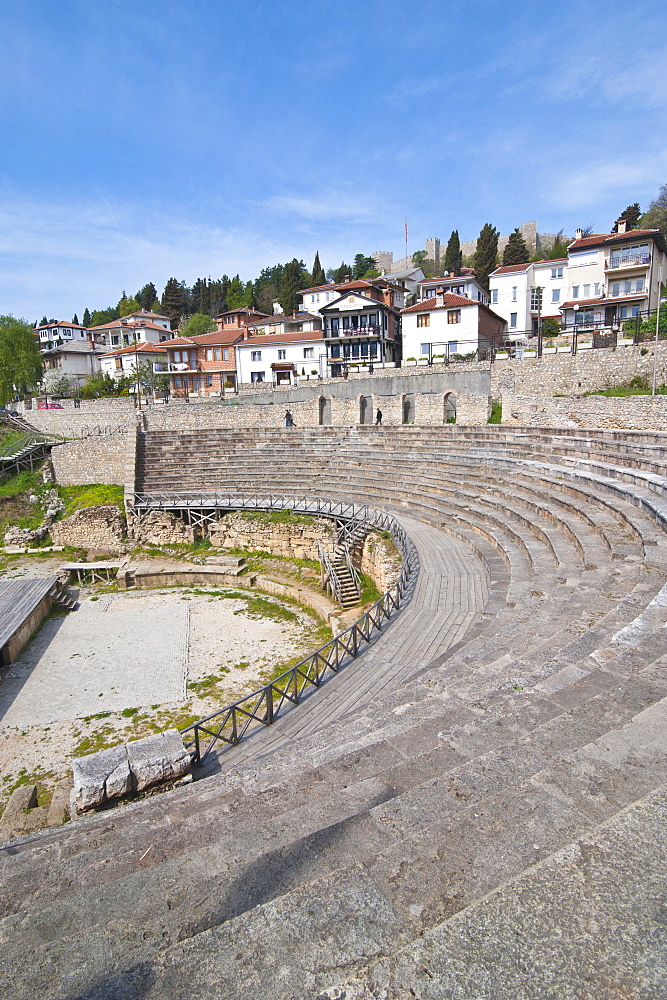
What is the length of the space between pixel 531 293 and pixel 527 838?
4553 centimetres

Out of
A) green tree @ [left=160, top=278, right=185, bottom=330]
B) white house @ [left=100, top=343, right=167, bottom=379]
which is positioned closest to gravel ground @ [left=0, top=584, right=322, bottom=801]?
white house @ [left=100, top=343, right=167, bottom=379]

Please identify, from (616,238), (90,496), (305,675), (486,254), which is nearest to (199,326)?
(486,254)

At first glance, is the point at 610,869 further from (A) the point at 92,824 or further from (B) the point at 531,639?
(B) the point at 531,639

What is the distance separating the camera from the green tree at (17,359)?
138ft

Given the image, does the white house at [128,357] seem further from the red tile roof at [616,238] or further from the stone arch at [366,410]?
the red tile roof at [616,238]

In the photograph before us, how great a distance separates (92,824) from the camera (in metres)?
3.75

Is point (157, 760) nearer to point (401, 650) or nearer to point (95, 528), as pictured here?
point (401, 650)

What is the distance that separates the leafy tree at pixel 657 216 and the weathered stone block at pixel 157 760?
63637 mm

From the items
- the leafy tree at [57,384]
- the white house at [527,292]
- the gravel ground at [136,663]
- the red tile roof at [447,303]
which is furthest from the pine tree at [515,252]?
the gravel ground at [136,663]

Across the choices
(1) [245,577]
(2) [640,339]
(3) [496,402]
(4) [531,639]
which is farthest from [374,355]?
(4) [531,639]

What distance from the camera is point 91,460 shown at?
2816 centimetres

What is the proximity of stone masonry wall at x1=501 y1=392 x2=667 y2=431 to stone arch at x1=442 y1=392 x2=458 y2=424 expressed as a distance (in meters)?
2.53

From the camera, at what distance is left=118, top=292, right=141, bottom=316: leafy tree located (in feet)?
295

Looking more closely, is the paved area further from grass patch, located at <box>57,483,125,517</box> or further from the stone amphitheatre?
grass patch, located at <box>57,483,125,517</box>
